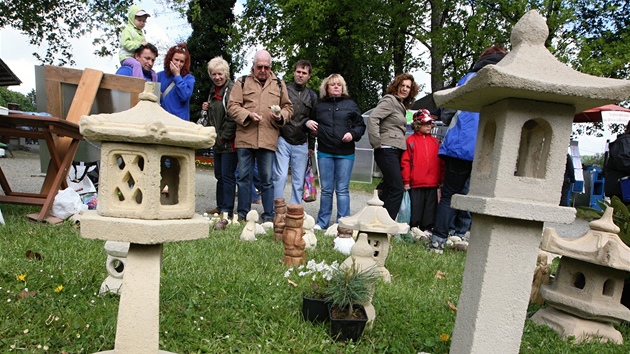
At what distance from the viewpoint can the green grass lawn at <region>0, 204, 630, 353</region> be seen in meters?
2.39

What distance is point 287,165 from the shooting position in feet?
19.1

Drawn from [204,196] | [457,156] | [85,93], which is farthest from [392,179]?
[204,196]

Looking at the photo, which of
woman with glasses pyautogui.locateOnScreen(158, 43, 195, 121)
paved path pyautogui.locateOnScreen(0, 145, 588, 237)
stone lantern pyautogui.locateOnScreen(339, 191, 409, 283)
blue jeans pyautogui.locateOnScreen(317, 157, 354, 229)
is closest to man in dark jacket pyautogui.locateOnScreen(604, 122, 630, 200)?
paved path pyautogui.locateOnScreen(0, 145, 588, 237)

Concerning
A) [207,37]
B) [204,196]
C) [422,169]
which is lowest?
[204,196]

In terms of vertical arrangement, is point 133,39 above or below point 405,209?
above

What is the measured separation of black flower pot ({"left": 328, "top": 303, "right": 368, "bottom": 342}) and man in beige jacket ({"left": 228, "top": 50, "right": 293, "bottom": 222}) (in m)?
3.28

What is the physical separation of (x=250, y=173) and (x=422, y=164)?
219cm

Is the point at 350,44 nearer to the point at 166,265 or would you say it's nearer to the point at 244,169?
the point at 244,169

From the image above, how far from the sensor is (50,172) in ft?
17.0

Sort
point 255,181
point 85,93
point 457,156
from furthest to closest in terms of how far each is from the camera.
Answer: point 255,181 < point 85,93 < point 457,156

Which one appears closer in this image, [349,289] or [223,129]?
[349,289]

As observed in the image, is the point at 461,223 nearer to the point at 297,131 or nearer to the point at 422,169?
the point at 422,169

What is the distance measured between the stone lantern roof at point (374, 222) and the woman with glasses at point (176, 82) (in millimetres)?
2921

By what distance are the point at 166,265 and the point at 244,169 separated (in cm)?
228
